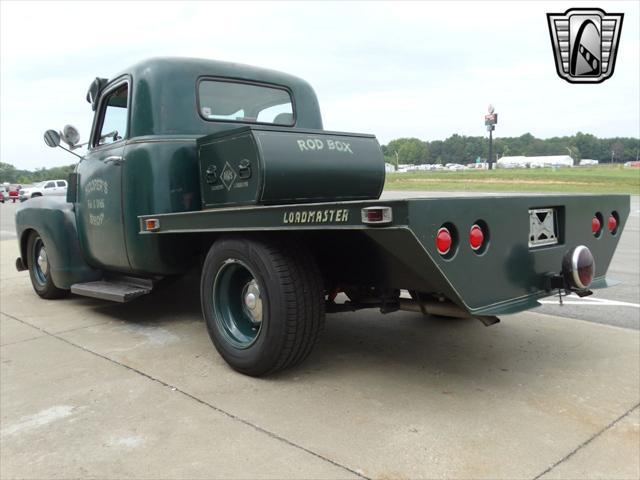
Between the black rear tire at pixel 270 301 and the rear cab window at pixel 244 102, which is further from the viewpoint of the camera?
the rear cab window at pixel 244 102

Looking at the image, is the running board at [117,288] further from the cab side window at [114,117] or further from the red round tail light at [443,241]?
the red round tail light at [443,241]

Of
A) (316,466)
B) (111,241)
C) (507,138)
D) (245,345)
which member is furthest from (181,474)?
(507,138)

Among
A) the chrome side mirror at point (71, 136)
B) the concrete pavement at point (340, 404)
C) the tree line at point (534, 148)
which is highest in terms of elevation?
the tree line at point (534, 148)

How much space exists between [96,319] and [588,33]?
848 cm

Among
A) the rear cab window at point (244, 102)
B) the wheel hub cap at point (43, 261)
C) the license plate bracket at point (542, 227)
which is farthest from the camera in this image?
the wheel hub cap at point (43, 261)

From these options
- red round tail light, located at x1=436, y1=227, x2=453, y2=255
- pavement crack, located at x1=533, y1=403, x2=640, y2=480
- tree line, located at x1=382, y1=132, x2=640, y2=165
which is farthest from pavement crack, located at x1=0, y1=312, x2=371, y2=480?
tree line, located at x1=382, y1=132, x2=640, y2=165

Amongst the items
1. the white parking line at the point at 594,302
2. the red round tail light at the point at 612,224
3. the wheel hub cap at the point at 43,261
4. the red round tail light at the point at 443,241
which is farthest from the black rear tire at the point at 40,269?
the red round tail light at the point at 612,224

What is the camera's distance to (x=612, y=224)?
3691mm

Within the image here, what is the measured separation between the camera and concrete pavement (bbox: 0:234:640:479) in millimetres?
2367

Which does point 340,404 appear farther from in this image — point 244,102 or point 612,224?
point 244,102

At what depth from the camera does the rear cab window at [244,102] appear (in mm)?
4473

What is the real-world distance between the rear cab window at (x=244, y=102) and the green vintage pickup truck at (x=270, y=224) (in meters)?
0.01

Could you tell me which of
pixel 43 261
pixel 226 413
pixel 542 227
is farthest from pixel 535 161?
pixel 226 413

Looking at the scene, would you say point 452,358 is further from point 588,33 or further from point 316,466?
point 588,33
